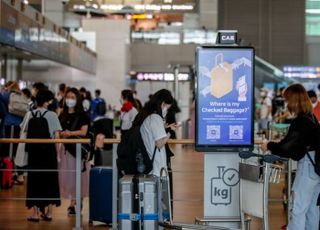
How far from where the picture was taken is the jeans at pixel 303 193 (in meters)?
6.86

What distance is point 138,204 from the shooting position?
21.3 feet

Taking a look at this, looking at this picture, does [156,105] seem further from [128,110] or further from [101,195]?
[128,110]

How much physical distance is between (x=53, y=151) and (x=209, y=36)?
8956 millimetres

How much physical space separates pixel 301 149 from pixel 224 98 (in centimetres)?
97

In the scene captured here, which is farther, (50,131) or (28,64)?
(28,64)

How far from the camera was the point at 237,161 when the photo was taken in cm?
747

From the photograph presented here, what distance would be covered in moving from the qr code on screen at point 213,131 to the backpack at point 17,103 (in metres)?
5.07

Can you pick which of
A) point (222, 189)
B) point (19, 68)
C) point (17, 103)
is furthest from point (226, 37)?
point (19, 68)

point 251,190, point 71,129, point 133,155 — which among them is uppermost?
point 71,129

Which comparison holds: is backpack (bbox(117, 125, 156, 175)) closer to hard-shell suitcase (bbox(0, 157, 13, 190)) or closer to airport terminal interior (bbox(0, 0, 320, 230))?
airport terminal interior (bbox(0, 0, 320, 230))

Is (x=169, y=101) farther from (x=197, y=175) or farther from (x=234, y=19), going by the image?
(x=197, y=175)

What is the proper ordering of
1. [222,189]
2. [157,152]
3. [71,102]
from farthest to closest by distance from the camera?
1. [71,102]
2. [222,189]
3. [157,152]

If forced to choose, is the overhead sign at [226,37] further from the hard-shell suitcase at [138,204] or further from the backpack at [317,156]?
the hard-shell suitcase at [138,204]

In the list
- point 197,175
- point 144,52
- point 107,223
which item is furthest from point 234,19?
point 144,52
